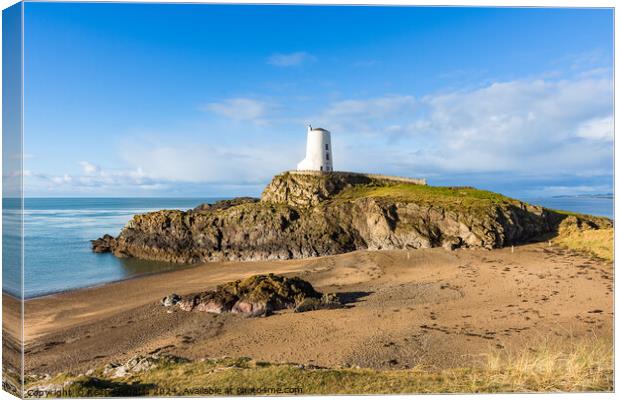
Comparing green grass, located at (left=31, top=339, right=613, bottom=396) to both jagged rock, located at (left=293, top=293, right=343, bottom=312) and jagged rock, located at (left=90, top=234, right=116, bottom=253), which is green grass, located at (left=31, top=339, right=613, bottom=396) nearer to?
jagged rock, located at (left=293, top=293, right=343, bottom=312)

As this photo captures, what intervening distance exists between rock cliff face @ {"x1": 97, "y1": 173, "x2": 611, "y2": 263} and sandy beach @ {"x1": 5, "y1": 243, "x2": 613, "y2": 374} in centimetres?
591

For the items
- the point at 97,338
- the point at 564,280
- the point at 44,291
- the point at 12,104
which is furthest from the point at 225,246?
the point at 12,104

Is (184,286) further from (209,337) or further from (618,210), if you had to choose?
(618,210)

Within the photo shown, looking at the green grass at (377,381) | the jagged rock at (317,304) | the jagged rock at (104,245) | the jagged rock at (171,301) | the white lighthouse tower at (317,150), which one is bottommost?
the jagged rock at (104,245)

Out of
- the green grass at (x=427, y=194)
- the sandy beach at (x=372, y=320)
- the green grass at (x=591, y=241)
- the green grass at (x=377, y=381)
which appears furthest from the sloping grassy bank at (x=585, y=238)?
the green grass at (x=377, y=381)

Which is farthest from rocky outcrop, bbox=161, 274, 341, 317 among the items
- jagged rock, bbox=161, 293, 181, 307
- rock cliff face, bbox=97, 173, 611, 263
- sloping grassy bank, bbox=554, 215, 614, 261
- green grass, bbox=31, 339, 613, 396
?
sloping grassy bank, bbox=554, 215, 614, 261

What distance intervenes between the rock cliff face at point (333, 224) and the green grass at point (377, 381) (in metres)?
22.6

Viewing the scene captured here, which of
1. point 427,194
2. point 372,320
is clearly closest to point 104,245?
point 427,194

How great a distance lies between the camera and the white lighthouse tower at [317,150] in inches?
1738

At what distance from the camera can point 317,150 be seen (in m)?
44.4

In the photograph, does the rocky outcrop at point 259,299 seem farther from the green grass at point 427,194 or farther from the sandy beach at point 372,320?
the green grass at point 427,194

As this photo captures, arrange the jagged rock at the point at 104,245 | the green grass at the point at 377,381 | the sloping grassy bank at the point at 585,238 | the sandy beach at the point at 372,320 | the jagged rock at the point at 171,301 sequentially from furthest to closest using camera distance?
the jagged rock at the point at 104,245, the sloping grassy bank at the point at 585,238, the jagged rock at the point at 171,301, the sandy beach at the point at 372,320, the green grass at the point at 377,381

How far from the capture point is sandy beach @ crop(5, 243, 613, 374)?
504 inches

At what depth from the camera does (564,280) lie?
20.2 m
